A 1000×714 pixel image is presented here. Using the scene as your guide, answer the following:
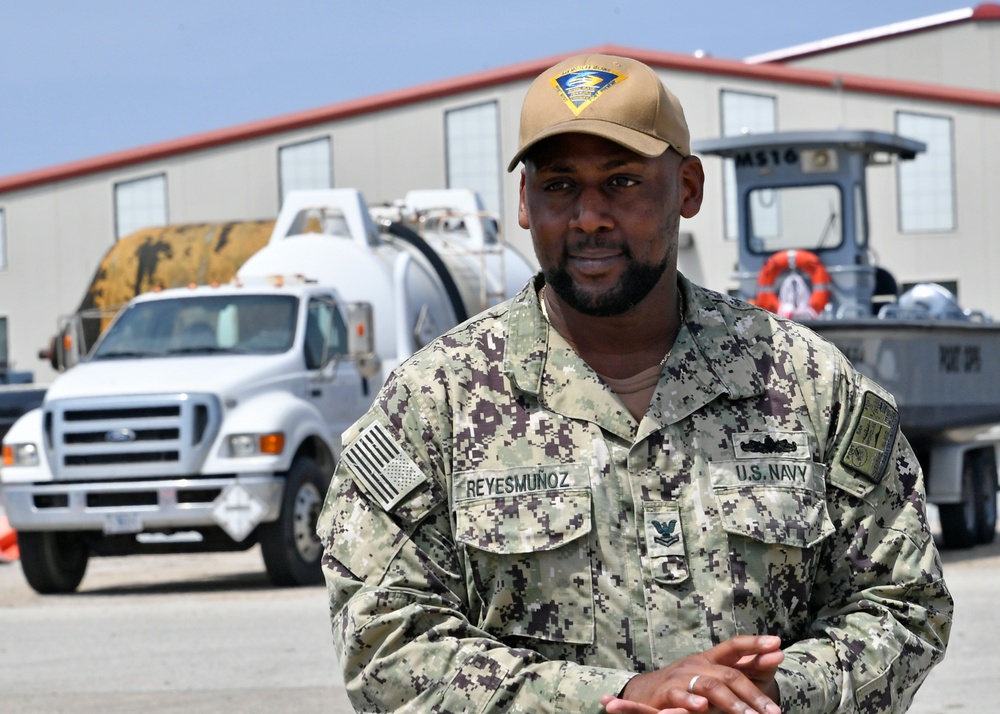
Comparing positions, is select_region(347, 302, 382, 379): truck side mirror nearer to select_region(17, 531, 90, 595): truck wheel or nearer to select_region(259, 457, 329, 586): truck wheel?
select_region(259, 457, 329, 586): truck wheel

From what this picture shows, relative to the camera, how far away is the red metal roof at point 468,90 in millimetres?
29828

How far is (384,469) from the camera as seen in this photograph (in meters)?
2.58

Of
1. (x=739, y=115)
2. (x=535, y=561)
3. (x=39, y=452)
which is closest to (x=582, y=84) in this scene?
(x=535, y=561)

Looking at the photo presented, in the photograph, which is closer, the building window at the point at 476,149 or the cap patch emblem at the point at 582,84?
the cap patch emblem at the point at 582,84

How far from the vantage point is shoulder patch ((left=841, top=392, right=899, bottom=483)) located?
8.78 ft

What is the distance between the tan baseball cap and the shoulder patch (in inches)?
20.7

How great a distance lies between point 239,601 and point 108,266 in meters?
8.64

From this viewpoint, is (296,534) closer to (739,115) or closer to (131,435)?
(131,435)

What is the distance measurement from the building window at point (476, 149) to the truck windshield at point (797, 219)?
1712 centimetres

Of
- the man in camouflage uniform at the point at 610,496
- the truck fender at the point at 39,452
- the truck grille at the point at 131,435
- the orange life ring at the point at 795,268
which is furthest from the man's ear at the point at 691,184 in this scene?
the orange life ring at the point at 795,268

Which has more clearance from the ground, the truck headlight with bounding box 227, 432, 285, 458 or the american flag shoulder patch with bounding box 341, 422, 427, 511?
the american flag shoulder patch with bounding box 341, 422, 427, 511

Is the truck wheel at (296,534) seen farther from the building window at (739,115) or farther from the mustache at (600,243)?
the building window at (739,115)

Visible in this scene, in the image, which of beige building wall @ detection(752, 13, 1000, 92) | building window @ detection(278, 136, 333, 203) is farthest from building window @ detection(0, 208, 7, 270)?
beige building wall @ detection(752, 13, 1000, 92)

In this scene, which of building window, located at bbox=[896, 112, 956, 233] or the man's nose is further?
building window, located at bbox=[896, 112, 956, 233]
